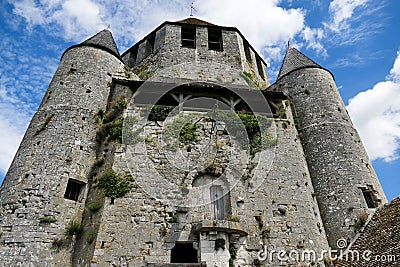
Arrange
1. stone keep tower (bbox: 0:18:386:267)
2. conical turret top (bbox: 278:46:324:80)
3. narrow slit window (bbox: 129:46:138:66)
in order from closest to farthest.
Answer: stone keep tower (bbox: 0:18:386:267) < conical turret top (bbox: 278:46:324:80) < narrow slit window (bbox: 129:46:138:66)

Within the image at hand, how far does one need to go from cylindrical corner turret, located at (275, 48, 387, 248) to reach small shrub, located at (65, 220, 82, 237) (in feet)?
30.8

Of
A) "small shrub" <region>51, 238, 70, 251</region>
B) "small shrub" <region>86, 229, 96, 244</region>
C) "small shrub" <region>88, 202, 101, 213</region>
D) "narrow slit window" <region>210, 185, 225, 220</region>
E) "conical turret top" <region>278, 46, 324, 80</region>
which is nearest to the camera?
"small shrub" <region>86, 229, 96, 244</region>

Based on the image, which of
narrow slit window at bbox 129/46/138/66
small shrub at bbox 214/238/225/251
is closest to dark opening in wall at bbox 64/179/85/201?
small shrub at bbox 214/238/225/251

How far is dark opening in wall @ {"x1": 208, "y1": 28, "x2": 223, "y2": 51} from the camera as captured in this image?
20.4 m

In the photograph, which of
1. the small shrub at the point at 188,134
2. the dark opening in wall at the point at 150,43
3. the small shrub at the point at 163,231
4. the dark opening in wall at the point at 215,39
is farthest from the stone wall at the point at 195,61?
the small shrub at the point at 163,231

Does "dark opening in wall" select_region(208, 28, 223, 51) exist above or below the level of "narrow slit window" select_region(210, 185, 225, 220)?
above

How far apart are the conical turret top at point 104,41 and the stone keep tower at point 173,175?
0.13m

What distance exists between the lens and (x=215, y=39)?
21141mm

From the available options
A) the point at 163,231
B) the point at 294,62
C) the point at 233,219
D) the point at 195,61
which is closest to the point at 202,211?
the point at 233,219

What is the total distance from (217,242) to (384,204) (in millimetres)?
7781

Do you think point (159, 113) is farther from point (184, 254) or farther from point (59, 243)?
point (59, 243)

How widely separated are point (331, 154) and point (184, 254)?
7971 mm

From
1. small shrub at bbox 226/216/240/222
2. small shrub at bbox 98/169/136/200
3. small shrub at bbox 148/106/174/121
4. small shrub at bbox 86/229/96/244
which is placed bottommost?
A: small shrub at bbox 86/229/96/244
